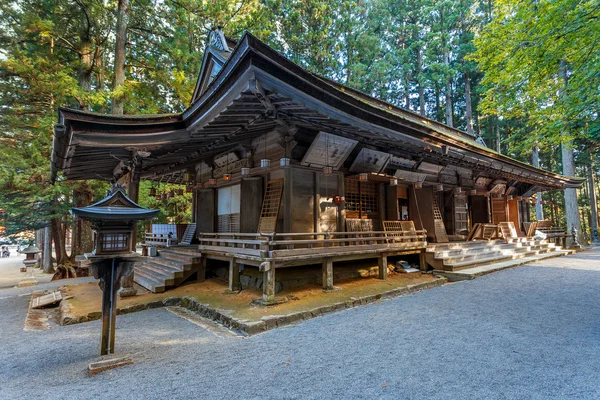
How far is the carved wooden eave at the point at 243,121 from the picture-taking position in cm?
489

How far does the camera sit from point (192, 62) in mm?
13930

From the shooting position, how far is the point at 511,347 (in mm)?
4051

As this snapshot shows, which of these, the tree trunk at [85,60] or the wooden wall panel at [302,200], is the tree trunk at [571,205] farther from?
the tree trunk at [85,60]

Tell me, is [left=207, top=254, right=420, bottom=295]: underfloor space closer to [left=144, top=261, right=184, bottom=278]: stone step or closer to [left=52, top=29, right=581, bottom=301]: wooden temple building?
[left=52, top=29, right=581, bottom=301]: wooden temple building

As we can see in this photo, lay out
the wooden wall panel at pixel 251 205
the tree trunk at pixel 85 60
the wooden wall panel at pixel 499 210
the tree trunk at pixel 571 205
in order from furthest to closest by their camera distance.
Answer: the tree trunk at pixel 571 205
the wooden wall panel at pixel 499 210
the tree trunk at pixel 85 60
the wooden wall panel at pixel 251 205

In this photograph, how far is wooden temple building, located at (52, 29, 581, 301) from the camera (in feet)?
19.2

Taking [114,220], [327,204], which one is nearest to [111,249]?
[114,220]

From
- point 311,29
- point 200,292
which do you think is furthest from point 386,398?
point 311,29

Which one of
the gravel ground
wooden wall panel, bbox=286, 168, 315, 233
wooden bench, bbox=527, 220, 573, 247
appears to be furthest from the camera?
wooden bench, bbox=527, 220, 573, 247

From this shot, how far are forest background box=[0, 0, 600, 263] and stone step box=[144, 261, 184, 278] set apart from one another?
6.49 m

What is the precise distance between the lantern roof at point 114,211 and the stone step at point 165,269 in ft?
13.7

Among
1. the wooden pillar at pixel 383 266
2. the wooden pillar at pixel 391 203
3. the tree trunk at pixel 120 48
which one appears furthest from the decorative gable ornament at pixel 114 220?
the tree trunk at pixel 120 48

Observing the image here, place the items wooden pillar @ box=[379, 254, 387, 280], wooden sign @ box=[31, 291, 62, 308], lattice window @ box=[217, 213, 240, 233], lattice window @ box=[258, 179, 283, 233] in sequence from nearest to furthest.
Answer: wooden sign @ box=[31, 291, 62, 308] → lattice window @ box=[258, 179, 283, 233] → wooden pillar @ box=[379, 254, 387, 280] → lattice window @ box=[217, 213, 240, 233]

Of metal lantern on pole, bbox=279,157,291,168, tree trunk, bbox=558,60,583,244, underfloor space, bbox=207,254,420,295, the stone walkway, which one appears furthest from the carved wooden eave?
tree trunk, bbox=558,60,583,244
